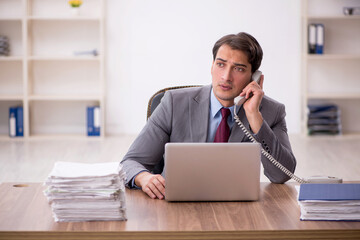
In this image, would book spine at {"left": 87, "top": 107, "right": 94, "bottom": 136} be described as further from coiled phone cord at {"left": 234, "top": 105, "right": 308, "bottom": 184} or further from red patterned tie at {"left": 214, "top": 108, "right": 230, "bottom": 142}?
coiled phone cord at {"left": 234, "top": 105, "right": 308, "bottom": 184}

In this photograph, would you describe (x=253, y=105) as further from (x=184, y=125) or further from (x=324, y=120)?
(x=324, y=120)

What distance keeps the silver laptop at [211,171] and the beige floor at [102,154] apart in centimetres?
280

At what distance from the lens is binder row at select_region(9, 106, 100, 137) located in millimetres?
6406

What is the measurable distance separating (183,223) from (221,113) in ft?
2.68

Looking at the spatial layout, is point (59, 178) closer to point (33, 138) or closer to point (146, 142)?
point (146, 142)

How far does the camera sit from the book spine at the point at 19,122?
642 cm

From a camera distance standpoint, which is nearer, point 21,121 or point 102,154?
point 102,154

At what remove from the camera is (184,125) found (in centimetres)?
236

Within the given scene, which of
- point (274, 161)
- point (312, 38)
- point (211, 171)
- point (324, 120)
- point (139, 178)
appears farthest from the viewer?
point (324, 120)

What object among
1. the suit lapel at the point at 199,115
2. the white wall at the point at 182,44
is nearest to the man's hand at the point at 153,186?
the suit lapel at the point at 199,115

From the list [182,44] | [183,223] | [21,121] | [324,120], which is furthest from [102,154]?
[183,223]

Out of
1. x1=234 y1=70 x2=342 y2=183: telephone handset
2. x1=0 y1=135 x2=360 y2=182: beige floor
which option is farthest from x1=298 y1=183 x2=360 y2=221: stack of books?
x1=0 y1=135 x2=360 y2=182: beige floor

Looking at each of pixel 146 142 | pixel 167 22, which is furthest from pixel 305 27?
pixel 146 142

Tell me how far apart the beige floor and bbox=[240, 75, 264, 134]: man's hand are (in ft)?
7.94
